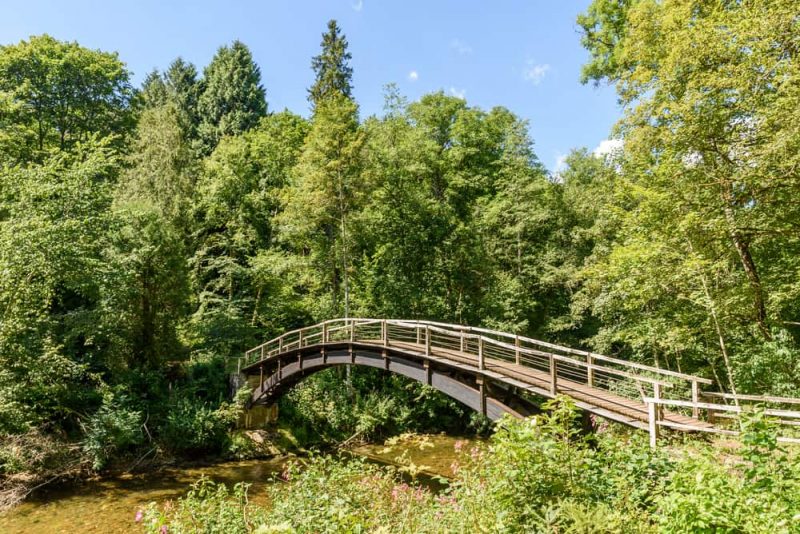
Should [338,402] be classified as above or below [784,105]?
below

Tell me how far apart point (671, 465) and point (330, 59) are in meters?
33.9

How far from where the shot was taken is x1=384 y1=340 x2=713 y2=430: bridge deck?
6965 mm

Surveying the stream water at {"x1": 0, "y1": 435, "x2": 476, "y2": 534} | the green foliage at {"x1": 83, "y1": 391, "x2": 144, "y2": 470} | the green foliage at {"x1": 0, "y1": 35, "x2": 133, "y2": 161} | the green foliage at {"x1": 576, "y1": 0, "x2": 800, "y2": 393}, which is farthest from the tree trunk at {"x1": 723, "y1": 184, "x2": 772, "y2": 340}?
the green foliage at {"x1": 0, "y1": 35, "x2": 133, "y2": 161}

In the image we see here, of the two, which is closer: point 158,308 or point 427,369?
point 427,369

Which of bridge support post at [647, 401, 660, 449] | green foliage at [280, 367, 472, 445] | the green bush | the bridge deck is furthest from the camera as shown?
green foliage at [280, 367, 472, 445]

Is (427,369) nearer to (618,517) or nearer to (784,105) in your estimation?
(618,517)

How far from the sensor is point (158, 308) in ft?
51.2

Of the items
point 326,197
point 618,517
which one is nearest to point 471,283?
point 326,197

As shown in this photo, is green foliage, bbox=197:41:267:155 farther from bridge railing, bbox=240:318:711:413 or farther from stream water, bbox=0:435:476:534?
stream water, bbox=0:435:476:534

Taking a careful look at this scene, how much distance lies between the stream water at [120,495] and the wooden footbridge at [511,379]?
5.65 ft

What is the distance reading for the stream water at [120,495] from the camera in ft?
30.0

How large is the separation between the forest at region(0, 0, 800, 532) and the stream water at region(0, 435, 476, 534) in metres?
0.89

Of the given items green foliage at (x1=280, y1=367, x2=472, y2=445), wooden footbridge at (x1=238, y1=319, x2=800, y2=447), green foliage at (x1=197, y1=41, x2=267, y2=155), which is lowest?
green foliage at (x1=280, y1=367, x2=472, y2=445)

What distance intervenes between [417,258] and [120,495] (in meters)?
13.3
